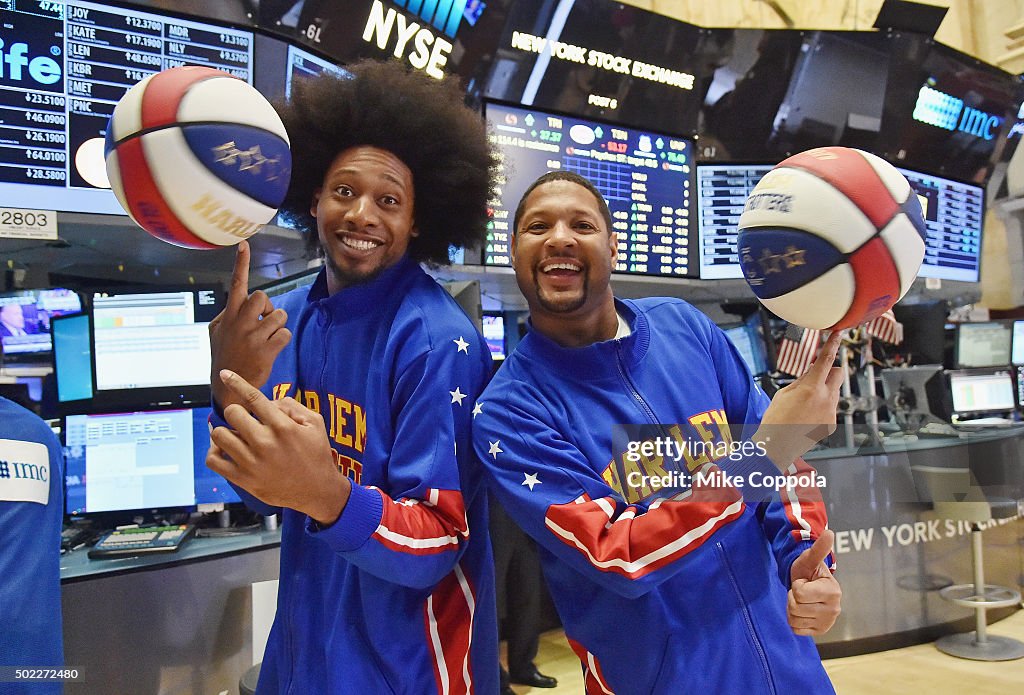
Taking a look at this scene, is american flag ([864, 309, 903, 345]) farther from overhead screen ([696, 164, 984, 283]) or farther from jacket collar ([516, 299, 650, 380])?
jacket collar ([516, 299, 650, 380])

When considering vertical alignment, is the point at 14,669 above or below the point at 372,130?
below

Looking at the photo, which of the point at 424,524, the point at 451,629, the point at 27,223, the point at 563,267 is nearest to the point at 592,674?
the point at 451,629

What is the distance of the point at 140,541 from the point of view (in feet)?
7.80

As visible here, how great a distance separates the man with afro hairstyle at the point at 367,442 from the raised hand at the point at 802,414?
552 millimetres

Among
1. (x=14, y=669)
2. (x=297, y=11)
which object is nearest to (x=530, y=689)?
(x=14, y=669)

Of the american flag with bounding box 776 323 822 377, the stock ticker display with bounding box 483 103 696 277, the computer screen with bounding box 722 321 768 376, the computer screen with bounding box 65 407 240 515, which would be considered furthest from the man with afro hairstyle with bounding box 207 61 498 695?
the computer screen with bounding box 722 321 768 376

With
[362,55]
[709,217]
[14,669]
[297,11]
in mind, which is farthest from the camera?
[709,217]

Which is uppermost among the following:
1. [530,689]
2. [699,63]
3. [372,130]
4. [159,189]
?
[699,63]

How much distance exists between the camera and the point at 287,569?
4.80 feet

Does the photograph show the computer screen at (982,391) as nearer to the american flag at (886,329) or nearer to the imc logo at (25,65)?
the american flag at (886,329)

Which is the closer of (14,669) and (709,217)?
(14,669)

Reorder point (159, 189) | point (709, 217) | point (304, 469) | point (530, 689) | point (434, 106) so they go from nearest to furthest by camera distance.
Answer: point (304, 469), point (159, 189), point (434, 106), point (530, 689), point (709, 217)

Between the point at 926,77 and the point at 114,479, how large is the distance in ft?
18.4

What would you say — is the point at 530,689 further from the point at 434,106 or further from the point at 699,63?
the point at 699,63
